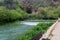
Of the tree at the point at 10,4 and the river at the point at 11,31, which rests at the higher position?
the river at the point at 11,31

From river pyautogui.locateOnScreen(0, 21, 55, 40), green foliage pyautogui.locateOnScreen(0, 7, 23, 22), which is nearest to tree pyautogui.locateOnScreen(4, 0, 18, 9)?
green foliage pyautogui.locateOnScreen(0, 7, 23, 22)

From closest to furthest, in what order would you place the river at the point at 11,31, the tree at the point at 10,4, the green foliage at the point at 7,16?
the river at the point at 11,31, the green foliage at the point at 7,16, the tree at the point at 10,4

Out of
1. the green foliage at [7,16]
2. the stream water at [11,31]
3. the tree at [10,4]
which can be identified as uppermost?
the stream water at [11,31]

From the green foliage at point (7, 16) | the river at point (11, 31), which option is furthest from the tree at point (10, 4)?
the river at point (11, 31)

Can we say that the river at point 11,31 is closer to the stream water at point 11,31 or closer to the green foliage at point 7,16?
the stream water at point 11,31

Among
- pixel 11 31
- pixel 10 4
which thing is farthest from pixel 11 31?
pixel 10 4

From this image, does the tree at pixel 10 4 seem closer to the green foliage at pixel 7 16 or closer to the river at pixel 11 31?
the green foliage at pixel 7 16

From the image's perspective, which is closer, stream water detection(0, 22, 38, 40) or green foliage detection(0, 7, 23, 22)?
stream water detection(0, 22, 38, 40)

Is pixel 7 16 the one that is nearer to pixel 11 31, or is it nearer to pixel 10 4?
pixel 10 4

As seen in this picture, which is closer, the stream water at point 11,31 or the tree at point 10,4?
the stream water at point 11,31

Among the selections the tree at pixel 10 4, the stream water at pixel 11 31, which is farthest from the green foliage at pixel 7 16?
the stream water at pixel 11 31

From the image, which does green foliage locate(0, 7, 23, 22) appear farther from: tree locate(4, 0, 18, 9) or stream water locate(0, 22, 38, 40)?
stream water locate(0, 22, 38, 40)

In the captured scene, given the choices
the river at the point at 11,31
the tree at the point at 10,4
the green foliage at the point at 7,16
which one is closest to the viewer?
the river at the point at 11,31

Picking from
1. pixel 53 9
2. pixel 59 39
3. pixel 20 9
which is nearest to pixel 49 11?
pixel 53 9
